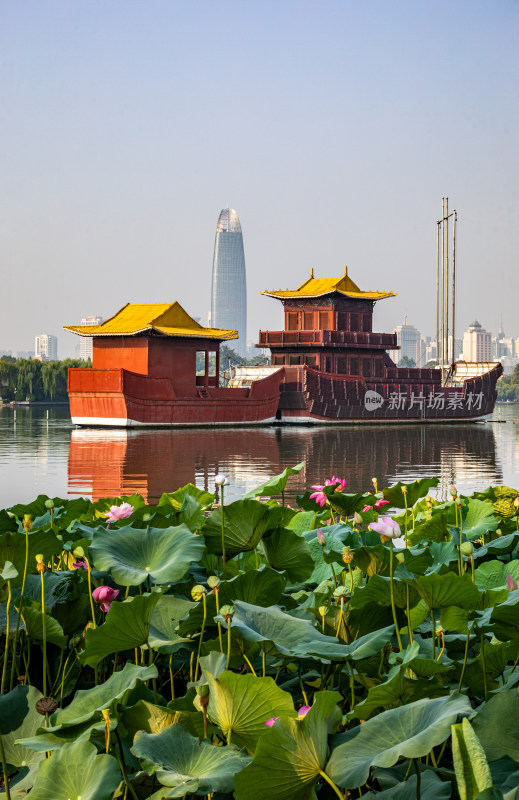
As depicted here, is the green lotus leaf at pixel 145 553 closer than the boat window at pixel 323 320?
Yes

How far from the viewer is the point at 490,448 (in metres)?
21.4

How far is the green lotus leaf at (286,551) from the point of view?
184 centimetres

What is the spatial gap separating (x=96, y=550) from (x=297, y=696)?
50 centimetres

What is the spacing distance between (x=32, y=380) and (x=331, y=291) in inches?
1172

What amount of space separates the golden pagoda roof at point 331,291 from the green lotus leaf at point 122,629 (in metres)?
33.6

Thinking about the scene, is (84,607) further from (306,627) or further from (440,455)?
(440,455)

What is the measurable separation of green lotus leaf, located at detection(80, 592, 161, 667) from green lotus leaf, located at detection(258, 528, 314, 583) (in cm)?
46

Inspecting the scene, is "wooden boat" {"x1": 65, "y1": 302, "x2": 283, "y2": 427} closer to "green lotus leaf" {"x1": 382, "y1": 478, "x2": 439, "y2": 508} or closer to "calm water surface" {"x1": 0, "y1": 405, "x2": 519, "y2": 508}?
"calm water surface" {"x1": 0, "y1": 405, "x2": 519, "y2": 508}

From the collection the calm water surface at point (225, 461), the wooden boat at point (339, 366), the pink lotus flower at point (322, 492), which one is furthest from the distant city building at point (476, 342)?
the pink lotus flower at point (322, 492)

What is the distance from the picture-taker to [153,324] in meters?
29.6

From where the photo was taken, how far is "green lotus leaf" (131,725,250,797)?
3.66 feet

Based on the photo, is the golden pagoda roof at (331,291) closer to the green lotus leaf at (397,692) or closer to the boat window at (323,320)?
the boat window at (323,320)

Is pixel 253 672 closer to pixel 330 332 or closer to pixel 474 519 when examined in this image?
Answer: pixel 474 519

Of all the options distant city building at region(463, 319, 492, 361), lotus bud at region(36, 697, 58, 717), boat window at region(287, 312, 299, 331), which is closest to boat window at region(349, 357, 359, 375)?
boat window at region(287, 312, 299, 331)
